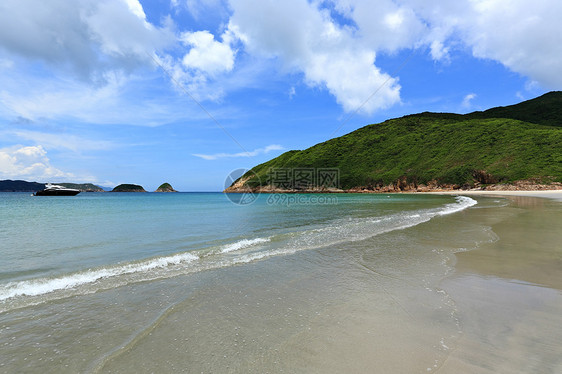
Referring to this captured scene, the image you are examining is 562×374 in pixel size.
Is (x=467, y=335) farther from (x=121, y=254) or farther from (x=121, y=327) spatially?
(x=121, y=254)

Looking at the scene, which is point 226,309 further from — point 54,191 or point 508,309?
point 54,191

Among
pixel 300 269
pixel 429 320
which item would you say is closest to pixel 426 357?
pixel 429 320

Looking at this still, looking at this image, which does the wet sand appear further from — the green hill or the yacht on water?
the yacht on water

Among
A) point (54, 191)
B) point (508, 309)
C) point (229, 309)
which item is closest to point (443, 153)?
point (508, 309)

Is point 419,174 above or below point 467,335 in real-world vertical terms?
above

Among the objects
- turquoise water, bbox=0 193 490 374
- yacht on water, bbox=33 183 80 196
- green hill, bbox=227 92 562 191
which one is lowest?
turquoise water, bbox=0 193 490 374

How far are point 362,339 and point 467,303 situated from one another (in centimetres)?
275

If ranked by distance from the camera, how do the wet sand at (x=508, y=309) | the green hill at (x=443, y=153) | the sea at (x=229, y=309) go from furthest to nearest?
the green hill at (x=443, y=153) < the sea at (x=229, y=309) < the wet sand at (x=508, y=309)

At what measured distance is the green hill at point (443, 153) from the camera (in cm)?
7875

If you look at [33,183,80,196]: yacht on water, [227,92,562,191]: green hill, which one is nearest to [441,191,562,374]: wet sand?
[227,92,562,191]: green hill

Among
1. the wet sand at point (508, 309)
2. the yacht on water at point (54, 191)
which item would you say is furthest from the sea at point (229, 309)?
the yacht on water at point (54, 191)

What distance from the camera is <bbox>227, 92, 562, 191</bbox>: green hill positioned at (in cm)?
7875

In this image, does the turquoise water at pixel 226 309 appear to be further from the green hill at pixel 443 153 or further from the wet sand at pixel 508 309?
the green hill at pixel 443 153

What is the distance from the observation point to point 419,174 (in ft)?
313
